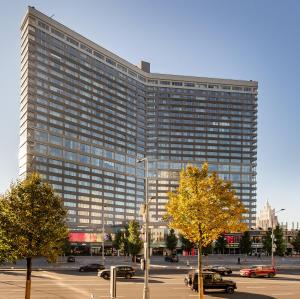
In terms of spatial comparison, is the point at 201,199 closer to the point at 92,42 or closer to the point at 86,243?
the point at 86,243

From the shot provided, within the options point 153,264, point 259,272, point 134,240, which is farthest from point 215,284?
point 153,264

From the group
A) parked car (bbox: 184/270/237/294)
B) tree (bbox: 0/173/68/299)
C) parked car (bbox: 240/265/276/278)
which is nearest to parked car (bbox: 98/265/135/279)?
parked car (bbox: 184/270/237/294)

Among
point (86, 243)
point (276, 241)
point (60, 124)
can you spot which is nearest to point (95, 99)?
point (60, 124)

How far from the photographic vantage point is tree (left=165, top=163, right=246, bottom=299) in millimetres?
32281

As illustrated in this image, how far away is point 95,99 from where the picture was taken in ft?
627

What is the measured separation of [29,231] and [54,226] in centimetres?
161

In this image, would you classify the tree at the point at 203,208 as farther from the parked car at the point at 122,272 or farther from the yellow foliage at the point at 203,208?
the parked car at the point at 122,272

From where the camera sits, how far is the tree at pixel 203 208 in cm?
3228

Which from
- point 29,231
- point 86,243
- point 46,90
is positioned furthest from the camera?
point 46,90

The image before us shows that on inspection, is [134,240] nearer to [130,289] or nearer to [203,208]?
[130,289]

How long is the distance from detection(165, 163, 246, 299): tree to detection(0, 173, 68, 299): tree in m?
8.64

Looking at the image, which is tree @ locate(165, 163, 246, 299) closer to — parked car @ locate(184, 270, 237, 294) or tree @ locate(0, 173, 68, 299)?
parked car @ locate(184, 270, 237, 294)

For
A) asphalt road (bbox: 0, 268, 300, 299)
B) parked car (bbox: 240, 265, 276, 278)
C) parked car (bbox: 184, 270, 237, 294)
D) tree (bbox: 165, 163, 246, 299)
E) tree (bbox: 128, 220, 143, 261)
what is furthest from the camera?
tree (bbox: 128, 220, 143, 261)

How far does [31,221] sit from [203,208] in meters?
11.9
